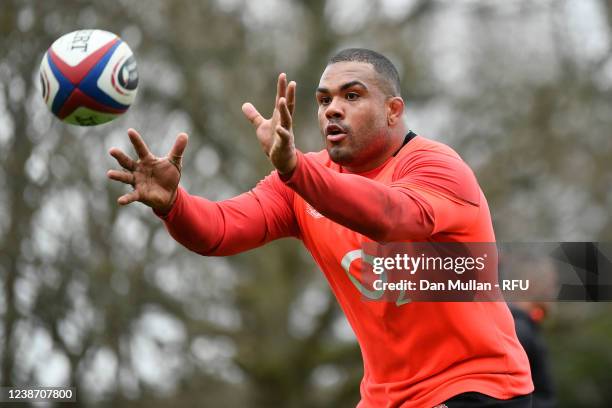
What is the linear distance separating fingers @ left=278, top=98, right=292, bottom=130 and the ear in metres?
1.16

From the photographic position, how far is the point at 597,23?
1566 centimetres

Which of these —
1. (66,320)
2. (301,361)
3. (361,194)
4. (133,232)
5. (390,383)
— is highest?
(361,194)

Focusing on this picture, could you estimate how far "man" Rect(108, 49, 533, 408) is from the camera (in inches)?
179

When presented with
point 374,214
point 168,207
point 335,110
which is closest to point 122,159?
point 168,207

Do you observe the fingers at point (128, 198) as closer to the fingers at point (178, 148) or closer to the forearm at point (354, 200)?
the fingers at point (178, 148)

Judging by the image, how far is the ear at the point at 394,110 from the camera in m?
5.57

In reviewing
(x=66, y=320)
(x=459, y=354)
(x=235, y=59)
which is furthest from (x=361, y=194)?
(x=235, y=59)

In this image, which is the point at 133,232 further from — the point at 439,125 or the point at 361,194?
the point at 361,194

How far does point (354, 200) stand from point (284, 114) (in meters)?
0.50

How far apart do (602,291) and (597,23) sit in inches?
307

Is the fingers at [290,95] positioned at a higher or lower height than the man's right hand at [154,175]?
higher

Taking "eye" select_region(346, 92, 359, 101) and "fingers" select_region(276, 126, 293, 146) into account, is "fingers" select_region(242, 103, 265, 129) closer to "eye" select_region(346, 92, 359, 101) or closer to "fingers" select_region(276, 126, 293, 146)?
"fingers" select_region(276, 126, 293, 146)

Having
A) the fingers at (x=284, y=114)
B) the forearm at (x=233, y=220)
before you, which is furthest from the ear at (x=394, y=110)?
the fingers at (x=284, y=114)

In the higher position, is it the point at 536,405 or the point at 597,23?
the point at 597,23
